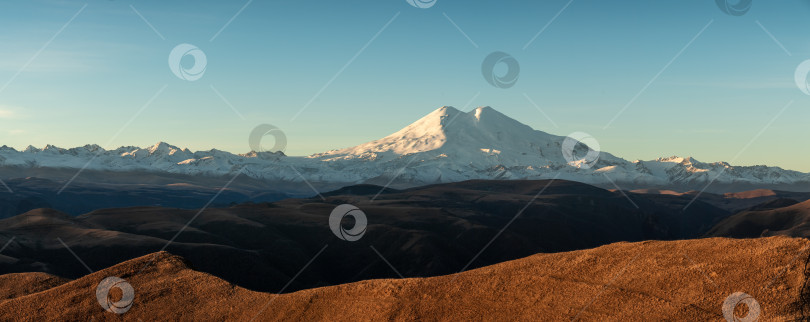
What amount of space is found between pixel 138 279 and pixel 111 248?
217ft

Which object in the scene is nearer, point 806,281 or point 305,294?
point 806,281

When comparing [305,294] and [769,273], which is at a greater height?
[769,273]

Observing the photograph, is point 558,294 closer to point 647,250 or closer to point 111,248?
point 647,250

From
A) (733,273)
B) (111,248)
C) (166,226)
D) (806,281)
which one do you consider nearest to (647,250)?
(733,273)

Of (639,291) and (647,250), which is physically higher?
(647,250)

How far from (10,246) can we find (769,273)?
95.7 meters

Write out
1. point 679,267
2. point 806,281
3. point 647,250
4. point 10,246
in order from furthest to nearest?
point 10,246 < point 647,250 < point 679,267 < point 806,281

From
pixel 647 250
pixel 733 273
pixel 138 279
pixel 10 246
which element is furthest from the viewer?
pixel 10 246

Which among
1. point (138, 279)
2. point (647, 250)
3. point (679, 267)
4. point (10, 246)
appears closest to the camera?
point (679, 267)

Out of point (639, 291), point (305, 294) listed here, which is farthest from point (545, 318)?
point (305, 294)

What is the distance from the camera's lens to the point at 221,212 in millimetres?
137250

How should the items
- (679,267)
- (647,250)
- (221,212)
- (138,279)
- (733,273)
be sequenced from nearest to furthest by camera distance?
(733,273) → (679,267) → (647,250) → (138,279) → (221,212)

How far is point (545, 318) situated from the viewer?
21.3 meters

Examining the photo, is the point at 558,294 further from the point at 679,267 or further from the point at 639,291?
the point at 679,267
